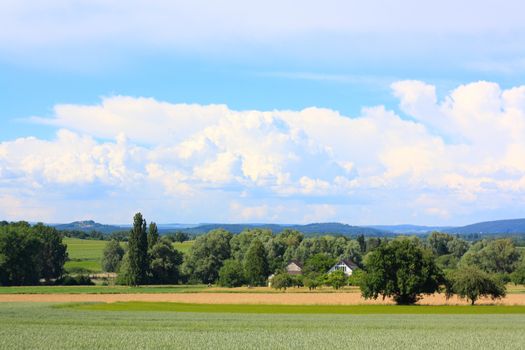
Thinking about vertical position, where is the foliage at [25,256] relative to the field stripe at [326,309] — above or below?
above

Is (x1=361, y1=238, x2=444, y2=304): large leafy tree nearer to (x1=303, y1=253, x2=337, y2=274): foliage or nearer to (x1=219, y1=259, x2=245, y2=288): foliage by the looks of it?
(x1=219, y1=259, x2=245, y2=288): foliage

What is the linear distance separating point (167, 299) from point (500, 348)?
63.4 meters

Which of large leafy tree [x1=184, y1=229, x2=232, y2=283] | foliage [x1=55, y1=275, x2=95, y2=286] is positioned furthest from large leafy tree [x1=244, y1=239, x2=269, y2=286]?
foliage [x1=55, y1=275, x2=95, y2=286]

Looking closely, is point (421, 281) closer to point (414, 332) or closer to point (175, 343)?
point (414, 332)

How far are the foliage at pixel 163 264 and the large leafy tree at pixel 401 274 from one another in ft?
227

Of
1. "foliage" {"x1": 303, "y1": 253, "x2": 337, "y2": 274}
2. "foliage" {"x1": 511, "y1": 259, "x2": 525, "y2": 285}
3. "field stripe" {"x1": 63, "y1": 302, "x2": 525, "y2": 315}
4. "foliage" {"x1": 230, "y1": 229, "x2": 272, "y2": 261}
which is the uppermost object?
"foliage" {"x1": 230, "y1": 229, "x2": 272, "y2": 261}

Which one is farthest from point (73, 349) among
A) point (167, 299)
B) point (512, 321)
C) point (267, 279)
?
point (267, 279)

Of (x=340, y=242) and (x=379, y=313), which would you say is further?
(x=340, y=242)

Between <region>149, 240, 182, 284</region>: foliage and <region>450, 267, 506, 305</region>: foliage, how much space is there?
253ft

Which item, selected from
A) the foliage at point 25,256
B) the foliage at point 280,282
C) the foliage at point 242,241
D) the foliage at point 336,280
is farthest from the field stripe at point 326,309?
the foliage at point 242,241

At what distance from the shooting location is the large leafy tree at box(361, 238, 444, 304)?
266 ft

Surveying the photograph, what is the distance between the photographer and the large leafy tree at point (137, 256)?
13738cm

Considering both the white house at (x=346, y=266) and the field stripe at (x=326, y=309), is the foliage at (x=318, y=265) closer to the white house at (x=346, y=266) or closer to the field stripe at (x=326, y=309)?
the white house at (x=346, y=266)

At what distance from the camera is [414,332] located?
152 feet
